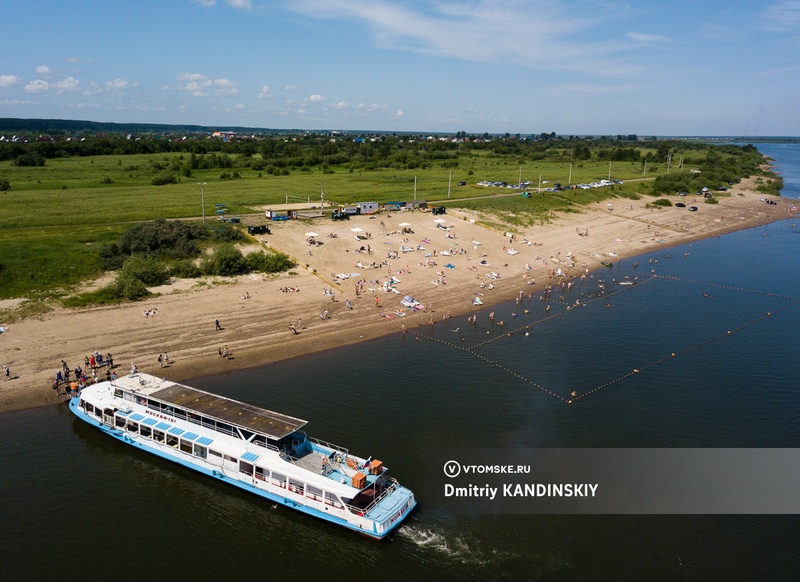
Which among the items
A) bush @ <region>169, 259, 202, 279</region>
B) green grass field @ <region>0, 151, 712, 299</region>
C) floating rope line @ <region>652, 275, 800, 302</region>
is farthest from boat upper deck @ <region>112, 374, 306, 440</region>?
floating rope line @ <region>652, 275, 800, 302</region>

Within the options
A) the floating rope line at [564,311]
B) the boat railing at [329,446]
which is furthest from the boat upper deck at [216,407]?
the floating rope line at [564,311]

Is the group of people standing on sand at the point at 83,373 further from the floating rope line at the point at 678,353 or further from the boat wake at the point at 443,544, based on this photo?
the floating rope line at the point at 678,353

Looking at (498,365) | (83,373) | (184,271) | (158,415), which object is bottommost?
(498,365)

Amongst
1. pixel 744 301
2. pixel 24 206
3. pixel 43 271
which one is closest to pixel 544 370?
pixel 744 301

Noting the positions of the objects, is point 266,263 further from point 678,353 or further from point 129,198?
point 129,198

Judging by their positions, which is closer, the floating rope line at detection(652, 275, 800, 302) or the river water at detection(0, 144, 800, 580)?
the river water at detection(0, 144, 800, 580)

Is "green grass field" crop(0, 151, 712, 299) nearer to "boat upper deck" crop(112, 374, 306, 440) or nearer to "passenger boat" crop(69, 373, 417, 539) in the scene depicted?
"boat upper deck" crop(112, 374, 306, 440)

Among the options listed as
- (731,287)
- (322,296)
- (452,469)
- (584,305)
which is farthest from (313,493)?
(731,287)
